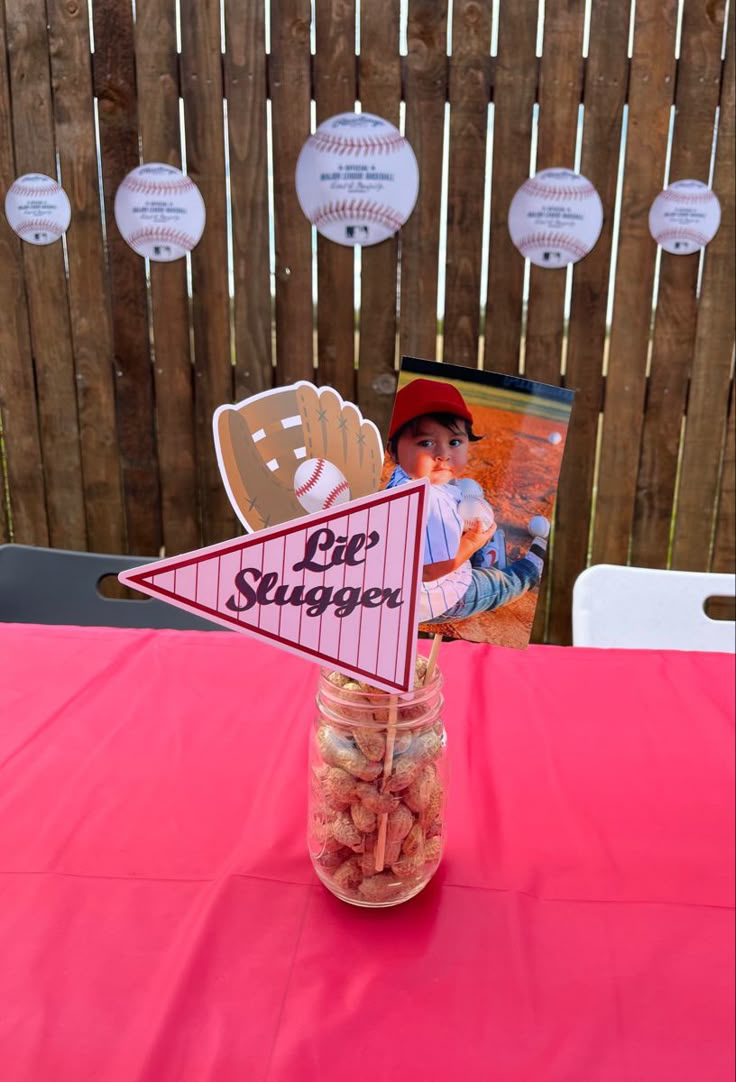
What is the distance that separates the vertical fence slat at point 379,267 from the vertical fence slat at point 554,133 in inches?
14.4

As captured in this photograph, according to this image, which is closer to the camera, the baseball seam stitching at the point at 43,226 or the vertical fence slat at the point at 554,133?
the vertical fence slat at the point at 554,133

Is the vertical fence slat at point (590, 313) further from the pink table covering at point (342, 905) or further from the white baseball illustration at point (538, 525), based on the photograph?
the white baseball illustration at point (538, 525)

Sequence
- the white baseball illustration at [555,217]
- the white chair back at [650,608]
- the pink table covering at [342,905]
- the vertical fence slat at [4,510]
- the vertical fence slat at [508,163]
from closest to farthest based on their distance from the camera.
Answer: the pink table covering at [342,905], the white chair back at [650,608], the vertical fence slat at [508,163], the white baseball illustration at [555,217], the vertical fence slat at [4,510]

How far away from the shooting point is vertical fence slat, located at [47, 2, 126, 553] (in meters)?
2.05

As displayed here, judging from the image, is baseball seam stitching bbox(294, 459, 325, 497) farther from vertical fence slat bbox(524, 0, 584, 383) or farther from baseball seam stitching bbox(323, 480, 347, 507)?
vertical fence slat bbox(524, 0, 584, 383)

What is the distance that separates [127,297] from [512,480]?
1.87 meters

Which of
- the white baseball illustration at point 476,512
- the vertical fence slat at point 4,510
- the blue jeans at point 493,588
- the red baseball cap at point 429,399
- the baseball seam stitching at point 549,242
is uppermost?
the baseball seam stitching at point 549,242

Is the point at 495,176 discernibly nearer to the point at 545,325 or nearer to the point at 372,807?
the point at 545,325

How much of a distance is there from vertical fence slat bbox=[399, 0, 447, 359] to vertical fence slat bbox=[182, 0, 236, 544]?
477 millimetres

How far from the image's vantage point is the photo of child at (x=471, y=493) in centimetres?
56

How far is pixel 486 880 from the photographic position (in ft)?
2.13

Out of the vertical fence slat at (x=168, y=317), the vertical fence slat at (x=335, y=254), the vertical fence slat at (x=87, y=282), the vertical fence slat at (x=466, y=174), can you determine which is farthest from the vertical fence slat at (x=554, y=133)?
the vertical fence slat at (x=87, y=282)

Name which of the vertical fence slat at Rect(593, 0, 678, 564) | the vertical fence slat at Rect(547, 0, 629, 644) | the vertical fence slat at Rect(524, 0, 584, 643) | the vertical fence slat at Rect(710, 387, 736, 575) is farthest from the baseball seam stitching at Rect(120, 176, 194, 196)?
the vertical fence slat at Rect(710, 387, 736, 575)

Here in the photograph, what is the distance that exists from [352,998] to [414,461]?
36 cm
